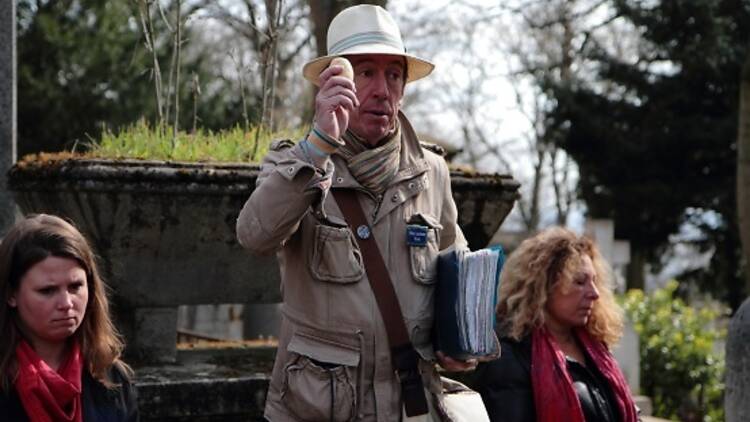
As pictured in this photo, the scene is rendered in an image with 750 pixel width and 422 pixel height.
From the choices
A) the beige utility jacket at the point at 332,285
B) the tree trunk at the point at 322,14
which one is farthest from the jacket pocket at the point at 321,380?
the tree trunk at the point at 322,14

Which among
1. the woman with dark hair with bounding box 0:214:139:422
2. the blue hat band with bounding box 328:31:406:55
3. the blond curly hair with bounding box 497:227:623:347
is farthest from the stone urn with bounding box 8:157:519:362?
the blue hat band with bounding box 328:31:406:55

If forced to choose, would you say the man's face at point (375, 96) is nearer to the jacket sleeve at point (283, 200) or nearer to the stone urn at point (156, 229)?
A: the jacket sleeve at point (283, 200)

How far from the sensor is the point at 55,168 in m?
5.15

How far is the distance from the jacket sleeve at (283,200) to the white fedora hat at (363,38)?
0.40 meters

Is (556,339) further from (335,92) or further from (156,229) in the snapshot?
(335,92)

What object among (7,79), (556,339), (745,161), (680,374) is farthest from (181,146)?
(745,161)

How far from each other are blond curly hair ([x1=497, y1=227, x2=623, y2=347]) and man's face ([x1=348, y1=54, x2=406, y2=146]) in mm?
1400

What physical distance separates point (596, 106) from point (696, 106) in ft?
5.56

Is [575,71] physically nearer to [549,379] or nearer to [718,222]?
[718,222]

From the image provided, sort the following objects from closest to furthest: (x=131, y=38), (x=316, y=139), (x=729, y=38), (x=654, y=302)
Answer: (x=316, y=139) → (x=654, y=302) → (x=131, y=38) → (x=729, y=38)

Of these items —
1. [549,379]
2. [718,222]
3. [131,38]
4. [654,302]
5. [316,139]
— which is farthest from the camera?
[718,222]

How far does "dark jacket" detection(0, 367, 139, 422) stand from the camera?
3.25 meters

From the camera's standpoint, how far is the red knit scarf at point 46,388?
3.22 meters

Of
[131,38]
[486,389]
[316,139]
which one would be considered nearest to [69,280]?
[316,139]
